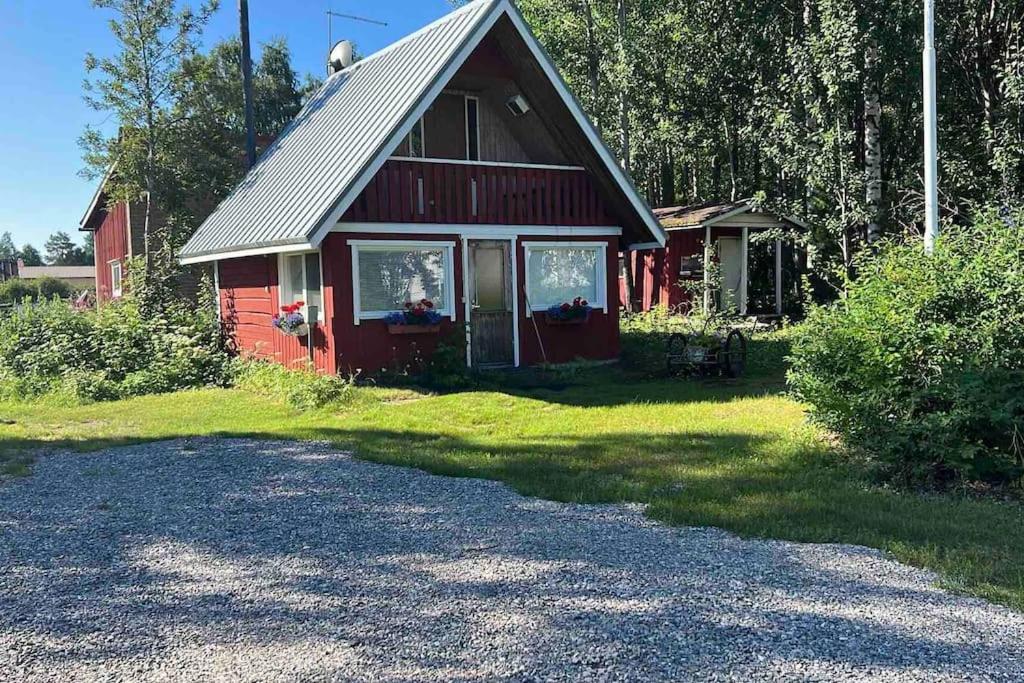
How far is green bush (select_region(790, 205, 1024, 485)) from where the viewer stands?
6.49m

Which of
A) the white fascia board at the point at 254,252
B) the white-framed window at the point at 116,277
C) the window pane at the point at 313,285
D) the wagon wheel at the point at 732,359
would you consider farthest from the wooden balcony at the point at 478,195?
the white-framed window at the point at 116,277

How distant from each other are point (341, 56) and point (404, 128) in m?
8.00

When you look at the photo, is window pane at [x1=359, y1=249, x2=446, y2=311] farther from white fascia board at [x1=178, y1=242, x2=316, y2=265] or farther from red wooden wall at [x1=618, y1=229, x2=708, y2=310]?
red wooden wall at [x1=618, y1=229, x2=708, y2=310]

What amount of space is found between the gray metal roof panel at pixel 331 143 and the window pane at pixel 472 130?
1.12 meters

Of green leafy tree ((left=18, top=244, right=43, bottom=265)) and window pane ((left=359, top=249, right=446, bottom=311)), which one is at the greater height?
green leafy tree ((left=18, top=244, right=43, bottom=265))

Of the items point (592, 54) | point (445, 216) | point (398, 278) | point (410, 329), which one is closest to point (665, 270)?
point (592, 54)

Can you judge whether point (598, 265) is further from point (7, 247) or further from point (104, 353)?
point (7, 247)

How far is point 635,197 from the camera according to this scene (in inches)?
560

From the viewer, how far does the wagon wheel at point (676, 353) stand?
43.6 ft

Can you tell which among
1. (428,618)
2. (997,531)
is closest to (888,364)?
(997,531)

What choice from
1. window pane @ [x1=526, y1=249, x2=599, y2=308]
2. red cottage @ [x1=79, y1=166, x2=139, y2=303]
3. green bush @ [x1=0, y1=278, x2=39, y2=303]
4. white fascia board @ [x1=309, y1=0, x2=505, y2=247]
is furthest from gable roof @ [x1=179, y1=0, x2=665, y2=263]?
green bush @ [x1=0, y1=278, x2=39, y2=303]

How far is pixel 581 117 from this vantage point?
13.4 metres

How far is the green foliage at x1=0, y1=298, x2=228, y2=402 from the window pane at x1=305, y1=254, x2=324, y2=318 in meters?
2.67

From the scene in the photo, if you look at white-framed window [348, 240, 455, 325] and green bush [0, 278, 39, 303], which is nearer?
white-framed window [348, 240, 455, 325]
